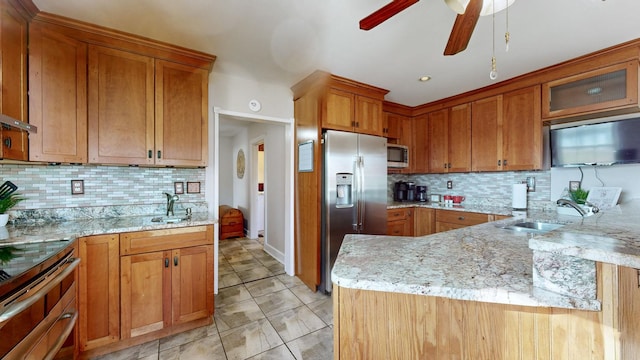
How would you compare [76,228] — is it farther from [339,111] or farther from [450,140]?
[450,140]

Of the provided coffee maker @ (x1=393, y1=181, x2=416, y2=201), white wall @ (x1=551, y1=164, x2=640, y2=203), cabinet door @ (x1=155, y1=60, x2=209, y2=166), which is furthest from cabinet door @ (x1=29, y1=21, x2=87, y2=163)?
white wall @ (x1=551, y1=164, x2=640, y2=203)

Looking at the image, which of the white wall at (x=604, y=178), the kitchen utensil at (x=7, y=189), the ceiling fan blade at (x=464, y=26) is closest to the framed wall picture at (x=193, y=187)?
the kitchen utensil at (x=7, y=189)

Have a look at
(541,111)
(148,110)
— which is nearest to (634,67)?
(541,111)

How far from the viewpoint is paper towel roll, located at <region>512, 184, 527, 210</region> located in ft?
9.36

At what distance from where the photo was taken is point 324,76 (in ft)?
8.40

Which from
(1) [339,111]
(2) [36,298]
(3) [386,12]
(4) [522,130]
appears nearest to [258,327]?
(2) [36,298]

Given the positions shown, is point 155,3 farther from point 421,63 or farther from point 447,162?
point 447,162

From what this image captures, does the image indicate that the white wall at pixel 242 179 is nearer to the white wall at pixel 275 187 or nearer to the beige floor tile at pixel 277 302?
the white wall at pixel 275 187

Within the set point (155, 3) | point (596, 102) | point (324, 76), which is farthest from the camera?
point (324, 76)

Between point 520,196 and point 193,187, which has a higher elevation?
point 193,187

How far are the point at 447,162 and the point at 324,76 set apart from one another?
84.8 inches

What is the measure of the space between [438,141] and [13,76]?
4192mm

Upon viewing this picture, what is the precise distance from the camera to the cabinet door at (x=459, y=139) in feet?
10.6

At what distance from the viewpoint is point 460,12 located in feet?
3.76
